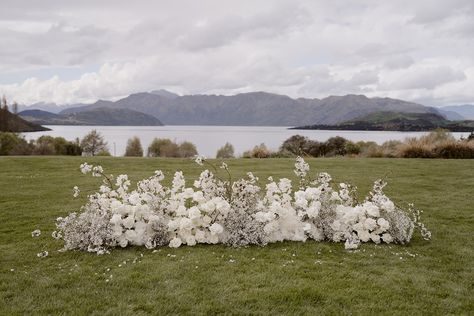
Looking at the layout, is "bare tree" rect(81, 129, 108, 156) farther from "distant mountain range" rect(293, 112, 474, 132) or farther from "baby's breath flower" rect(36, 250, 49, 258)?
"distant mountain range" rect(293, 112, 474, 132)

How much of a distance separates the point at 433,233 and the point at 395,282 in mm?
2939

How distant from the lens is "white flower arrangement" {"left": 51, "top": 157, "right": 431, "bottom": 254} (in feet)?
24.1

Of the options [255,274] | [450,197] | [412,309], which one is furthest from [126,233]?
[450,197]

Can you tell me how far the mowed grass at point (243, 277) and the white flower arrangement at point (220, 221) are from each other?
0.24 meters

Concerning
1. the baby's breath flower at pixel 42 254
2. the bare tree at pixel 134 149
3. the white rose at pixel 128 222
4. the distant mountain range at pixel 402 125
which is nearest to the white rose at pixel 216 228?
the white rose at pixel 128 222

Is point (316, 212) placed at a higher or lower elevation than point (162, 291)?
higher

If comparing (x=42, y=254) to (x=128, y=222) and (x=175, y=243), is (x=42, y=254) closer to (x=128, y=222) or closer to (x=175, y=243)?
(x=128, y=222)

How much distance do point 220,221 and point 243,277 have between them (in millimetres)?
1938

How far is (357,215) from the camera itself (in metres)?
7.85

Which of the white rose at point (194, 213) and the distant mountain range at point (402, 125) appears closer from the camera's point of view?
the white rose at point (194, 213)

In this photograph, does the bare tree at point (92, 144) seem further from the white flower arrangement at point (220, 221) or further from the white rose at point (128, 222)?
the white rose at point (128, 222)

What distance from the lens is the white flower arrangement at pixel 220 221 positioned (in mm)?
7348

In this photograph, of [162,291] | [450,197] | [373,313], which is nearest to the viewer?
[373,313]

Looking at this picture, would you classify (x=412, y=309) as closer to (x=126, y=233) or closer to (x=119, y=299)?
(x=119, y=299)
